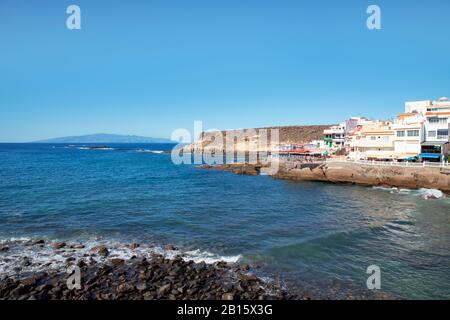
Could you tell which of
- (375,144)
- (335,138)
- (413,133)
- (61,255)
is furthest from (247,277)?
(335,138)

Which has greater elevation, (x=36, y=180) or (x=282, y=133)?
(x=282, y=133)

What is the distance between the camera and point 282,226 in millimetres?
20562

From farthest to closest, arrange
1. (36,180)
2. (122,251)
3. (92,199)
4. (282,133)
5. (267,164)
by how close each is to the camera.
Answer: (282,133) < (267,164) < (36,180) < (92,199) < (122,251)

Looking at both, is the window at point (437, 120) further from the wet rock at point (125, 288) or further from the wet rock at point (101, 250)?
the wet rock at point (125, 288)

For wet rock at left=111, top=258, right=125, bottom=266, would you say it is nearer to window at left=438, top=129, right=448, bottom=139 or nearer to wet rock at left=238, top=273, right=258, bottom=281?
wet rock at left=238, top=273, right=258, bottom=281

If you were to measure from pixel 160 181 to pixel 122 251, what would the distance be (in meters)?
28.3

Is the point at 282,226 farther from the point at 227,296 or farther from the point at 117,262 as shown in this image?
the point at 117,262

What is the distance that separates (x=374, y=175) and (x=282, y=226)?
73.3 ft

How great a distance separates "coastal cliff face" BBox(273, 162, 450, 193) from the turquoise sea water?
2292 mm

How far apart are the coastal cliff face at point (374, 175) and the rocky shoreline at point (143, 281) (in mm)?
29252

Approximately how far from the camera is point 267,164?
55.8 metres

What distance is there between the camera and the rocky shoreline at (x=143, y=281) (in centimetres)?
1101
